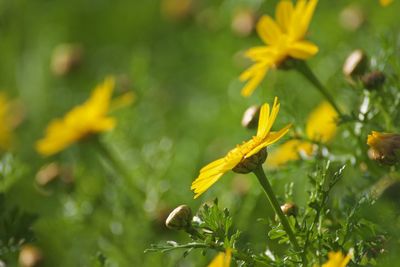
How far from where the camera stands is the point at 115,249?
2.07m

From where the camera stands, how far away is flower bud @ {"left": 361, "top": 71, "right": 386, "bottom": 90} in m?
1.57

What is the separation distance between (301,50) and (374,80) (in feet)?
0.52

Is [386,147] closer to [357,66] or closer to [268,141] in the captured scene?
[268,141]

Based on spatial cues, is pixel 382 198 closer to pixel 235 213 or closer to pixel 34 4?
pixel 235 213

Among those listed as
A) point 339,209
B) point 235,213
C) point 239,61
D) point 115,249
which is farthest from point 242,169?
point 239,61

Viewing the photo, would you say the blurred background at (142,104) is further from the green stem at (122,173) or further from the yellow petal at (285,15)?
the yellow petal at (285,15)

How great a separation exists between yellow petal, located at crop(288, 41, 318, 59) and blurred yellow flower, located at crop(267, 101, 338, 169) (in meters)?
0.19

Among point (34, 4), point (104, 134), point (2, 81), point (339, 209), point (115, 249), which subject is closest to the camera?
point (339, 209)

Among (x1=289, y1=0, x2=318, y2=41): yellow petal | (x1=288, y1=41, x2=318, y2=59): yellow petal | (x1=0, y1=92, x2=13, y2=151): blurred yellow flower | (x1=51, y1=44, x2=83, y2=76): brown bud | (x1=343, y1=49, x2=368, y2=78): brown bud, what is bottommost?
(x1=343, y1=49, x2=368, y2=78): brown bud

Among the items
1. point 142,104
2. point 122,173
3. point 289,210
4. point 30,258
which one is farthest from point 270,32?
point 142,104

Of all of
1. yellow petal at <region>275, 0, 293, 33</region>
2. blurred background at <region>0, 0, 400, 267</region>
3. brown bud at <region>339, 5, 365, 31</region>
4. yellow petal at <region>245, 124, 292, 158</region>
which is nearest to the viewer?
yellow petal at <region>245, 124, 292, 158</region>

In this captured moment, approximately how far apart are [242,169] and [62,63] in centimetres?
163

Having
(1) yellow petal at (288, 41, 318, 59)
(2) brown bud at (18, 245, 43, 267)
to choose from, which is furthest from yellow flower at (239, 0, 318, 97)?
(2) brown bud at (18, 245, 43, 267)

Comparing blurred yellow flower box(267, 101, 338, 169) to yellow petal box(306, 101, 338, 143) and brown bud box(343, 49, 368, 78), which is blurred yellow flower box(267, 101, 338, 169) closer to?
yellow petal box(306, 101, 338, 143)
